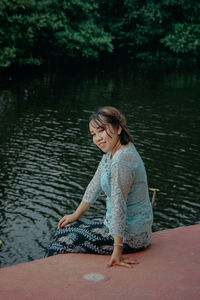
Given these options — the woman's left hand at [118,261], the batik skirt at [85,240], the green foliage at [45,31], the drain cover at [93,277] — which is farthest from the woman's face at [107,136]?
the green foliage at [45,31]

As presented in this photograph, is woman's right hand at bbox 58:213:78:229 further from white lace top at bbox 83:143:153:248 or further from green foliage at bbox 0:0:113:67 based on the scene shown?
green foliage at bbox 0:0:113:67

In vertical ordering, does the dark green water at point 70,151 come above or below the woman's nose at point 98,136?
below

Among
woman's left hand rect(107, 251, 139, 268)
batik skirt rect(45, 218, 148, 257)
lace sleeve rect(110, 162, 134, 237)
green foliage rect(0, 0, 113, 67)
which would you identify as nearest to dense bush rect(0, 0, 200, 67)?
green foliage rect(0, 0, 113, 67)

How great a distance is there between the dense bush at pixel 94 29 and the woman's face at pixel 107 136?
12986mm

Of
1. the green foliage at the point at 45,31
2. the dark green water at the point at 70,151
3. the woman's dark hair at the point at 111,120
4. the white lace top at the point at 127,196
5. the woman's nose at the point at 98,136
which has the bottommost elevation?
the dark green water at the point at 70,151

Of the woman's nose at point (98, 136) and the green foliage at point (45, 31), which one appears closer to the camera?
the woman's nose at point (98, 136)

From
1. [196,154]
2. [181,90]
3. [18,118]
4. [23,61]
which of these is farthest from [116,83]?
[196,154]

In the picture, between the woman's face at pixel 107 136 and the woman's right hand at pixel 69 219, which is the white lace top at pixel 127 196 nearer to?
the woman's face at pixel 107 136

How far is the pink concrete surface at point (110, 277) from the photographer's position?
101 inches

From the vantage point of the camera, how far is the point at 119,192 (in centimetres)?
289

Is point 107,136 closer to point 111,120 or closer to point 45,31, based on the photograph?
point 111,120

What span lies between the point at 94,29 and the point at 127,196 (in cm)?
1812

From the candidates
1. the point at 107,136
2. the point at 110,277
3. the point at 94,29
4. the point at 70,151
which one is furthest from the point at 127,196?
the point at 94,29

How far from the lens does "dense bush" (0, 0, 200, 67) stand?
1652cm
